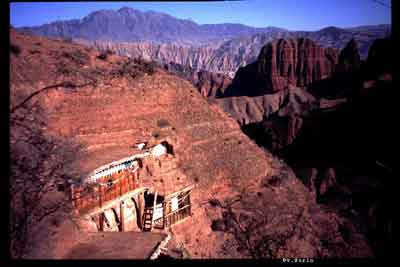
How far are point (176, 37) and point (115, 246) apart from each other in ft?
503

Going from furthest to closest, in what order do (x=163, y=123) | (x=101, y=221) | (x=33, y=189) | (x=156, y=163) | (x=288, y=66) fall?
(x=288, y=66) → (x=163, y=123) → (x=156, y=163) → (x=101, y=221) → (x=33, y=189)

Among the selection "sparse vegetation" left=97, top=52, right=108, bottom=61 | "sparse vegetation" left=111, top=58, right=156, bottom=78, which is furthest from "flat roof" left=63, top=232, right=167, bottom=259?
"sparse vegetation" left=97, top=52, right=108, bottom=61

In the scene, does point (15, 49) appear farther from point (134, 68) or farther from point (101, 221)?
point (101, 221)

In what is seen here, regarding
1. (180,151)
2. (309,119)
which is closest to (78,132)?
(180,151)

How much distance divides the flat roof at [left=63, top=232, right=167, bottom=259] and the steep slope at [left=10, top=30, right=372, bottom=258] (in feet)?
0.83

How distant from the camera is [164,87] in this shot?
1830 centimetres

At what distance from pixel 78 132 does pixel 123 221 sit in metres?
5.00

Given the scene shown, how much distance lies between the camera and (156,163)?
13805mm

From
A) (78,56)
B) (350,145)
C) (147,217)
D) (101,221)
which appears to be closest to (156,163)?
(147,217)

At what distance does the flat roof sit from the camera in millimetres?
7348

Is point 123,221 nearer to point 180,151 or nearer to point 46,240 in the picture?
point 46,240

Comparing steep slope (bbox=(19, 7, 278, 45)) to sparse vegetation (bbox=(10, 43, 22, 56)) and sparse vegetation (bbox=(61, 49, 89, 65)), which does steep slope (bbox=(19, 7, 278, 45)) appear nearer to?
sparse vegetation (bbox=(61, 49, 89, 65))

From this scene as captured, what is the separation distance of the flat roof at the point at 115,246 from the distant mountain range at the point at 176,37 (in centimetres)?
7594

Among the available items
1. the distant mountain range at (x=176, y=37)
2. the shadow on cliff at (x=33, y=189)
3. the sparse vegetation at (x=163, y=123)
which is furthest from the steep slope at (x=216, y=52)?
the shadow on cliff at (x=33, y=189)
